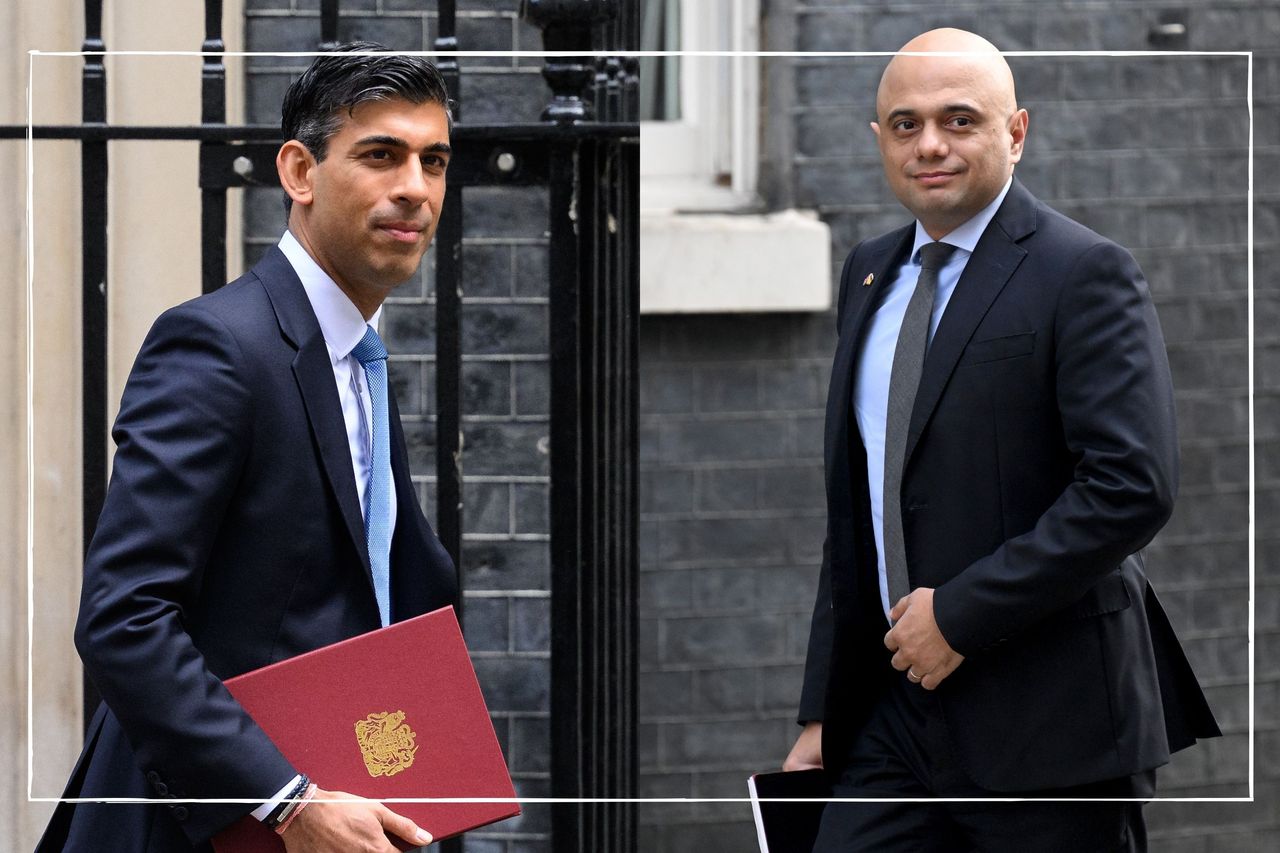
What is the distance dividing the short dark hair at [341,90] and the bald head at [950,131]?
62cm

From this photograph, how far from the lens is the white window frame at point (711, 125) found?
218 centimetres

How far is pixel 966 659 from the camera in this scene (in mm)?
2102

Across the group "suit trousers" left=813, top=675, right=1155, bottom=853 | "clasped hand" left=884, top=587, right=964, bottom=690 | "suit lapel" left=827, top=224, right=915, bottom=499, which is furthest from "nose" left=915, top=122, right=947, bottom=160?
"suit trousers" left=813, top=675, right=1155, bottom=853

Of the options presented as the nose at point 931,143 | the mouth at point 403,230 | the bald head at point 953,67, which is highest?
the bald head at point 953,67

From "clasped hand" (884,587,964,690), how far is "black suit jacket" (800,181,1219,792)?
19 mm

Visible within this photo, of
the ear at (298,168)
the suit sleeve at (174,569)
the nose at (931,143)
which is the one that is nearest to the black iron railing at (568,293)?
the ear at (298,168)

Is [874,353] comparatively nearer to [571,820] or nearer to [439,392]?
[439,392]

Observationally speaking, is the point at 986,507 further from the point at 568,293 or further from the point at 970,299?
the point at 568,293

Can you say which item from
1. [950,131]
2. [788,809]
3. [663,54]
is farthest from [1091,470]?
[663,54]

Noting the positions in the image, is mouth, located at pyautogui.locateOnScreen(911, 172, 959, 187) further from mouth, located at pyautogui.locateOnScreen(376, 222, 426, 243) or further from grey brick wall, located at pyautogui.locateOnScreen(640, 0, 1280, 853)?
mouth, located at pyautogui.locateOnScreen(376, 222, 426, 243)

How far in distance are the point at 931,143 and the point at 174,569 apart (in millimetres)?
1094

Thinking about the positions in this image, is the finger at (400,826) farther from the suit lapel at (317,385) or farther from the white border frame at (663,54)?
the suit lapel at (317,385)

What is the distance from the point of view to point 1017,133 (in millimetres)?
2109

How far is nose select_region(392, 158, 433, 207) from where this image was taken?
200 cm
